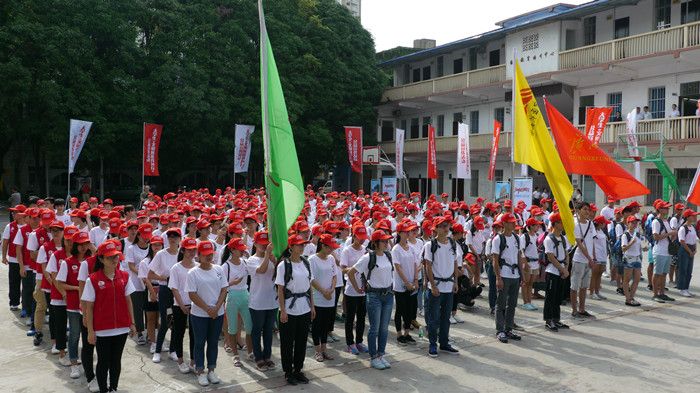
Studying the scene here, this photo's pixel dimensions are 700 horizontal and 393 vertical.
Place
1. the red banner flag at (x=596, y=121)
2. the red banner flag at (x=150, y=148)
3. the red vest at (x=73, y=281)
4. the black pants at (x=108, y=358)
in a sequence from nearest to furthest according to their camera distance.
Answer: the black pants at (x=108, y=358) < the red vest at (x=73, y=281) < the red banner flag at (x=596, y=121) < the red banner flag at (x=150, y=148)

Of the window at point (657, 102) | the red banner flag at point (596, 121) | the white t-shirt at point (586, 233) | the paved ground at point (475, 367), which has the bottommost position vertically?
the paved ground at point (475, 367)

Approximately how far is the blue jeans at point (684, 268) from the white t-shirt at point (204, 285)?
33.7ft

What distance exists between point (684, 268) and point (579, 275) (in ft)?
12.4

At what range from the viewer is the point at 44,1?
85.9ft

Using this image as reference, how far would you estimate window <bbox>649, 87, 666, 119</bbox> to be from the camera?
2525cm

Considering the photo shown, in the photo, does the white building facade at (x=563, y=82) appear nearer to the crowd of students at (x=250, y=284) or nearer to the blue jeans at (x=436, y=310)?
the crowd of students at (x=250, y=284)

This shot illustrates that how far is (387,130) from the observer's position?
42.6 m

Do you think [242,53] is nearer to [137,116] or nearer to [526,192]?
[137,116]

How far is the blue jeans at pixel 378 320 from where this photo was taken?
7754 mm

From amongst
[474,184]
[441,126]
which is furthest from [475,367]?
[441,126]

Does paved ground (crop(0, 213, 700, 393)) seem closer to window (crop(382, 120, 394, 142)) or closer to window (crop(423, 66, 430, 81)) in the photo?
window (crop(423, 66, 430, 81))

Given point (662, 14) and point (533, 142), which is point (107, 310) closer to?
point (533, 142)

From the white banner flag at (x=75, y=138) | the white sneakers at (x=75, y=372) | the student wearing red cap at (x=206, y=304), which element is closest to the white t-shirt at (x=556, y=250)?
the student wearing red cap at (x=206, y=304)

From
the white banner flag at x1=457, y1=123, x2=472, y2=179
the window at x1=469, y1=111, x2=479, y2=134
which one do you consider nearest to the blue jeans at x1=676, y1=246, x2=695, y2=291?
the white banner flag at x1=457, y1=123, x2=472, y2=179
